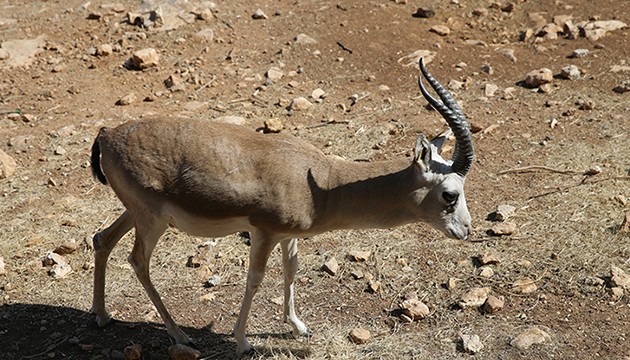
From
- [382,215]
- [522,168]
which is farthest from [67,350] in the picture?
[522,168]

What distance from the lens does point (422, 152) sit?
7.14 m

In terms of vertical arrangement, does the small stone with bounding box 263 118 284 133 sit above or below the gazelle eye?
below

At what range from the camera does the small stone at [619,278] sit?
8484 mm

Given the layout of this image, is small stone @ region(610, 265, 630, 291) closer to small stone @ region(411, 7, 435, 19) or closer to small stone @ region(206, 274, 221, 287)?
small stone @ region(206, 274, 221, 287)

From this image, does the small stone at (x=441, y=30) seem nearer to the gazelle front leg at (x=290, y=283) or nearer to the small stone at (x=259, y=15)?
the small stone at (x=259, y=15)

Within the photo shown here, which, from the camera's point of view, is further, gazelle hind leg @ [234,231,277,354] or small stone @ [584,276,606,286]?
small stone @ [584,276,606,286]

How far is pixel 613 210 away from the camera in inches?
385

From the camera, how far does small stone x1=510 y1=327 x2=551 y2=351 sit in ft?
25.8

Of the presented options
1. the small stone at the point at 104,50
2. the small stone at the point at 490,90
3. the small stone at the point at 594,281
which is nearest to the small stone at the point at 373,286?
the small stone at the point at 594,281

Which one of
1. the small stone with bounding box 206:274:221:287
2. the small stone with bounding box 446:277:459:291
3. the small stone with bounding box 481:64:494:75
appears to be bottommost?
the small stone with bounding box 481:64:494:75

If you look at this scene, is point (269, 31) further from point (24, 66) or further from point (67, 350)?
point (67, 350)

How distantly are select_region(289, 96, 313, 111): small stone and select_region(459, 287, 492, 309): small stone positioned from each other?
4.94m

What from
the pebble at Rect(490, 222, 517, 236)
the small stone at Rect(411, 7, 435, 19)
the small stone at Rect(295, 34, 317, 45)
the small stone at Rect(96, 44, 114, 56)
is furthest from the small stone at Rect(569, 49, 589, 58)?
the small stone at Rect(96, 44, 114, 56)

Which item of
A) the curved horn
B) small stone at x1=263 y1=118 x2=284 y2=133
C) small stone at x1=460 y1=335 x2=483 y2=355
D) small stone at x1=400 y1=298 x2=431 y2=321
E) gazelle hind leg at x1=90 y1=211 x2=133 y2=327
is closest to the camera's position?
the curved horn
